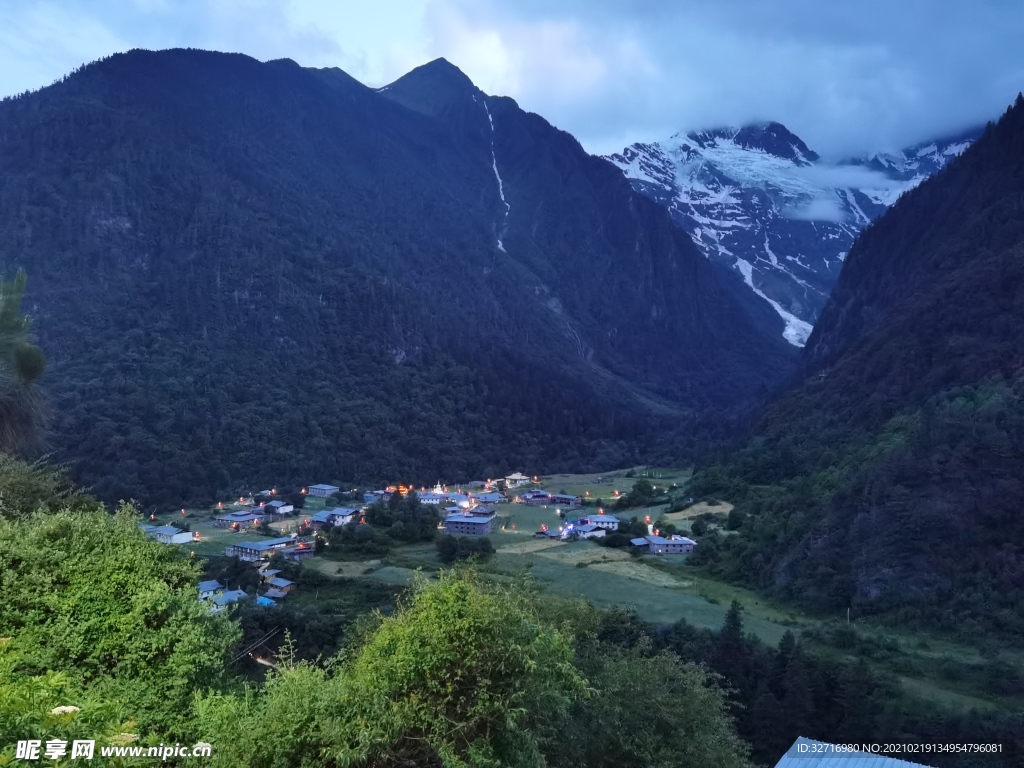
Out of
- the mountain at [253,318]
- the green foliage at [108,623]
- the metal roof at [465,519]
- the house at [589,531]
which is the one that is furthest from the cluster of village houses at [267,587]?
the green foliage at [108,623]

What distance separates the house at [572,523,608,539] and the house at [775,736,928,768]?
4003 cm

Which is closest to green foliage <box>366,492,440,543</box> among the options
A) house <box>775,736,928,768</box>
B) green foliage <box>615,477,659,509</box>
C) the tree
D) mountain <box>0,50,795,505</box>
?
green foliage <box>615,477,659,509</box>

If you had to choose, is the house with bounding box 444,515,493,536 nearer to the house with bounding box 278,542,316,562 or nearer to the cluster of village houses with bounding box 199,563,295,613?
the house with bounding box 278,542,316,562

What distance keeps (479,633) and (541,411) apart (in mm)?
107610

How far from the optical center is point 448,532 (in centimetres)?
5728

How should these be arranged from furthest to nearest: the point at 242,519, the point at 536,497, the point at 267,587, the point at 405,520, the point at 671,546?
1. the point at 536,497
2. the point at 242,519
3. the point at 405,520
4. the point at 671,546
5. the point at 267,587

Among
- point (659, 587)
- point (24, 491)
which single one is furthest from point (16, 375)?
point (659, 587)

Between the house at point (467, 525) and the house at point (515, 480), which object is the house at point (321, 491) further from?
the house at point (515, 480)

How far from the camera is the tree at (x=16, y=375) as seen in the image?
46.5 feet

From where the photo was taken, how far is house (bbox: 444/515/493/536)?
187ft

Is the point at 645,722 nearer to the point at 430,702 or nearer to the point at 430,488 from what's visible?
the point at 430,702

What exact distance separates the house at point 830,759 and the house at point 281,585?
32724 mm

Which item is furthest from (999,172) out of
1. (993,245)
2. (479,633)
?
(479,633)

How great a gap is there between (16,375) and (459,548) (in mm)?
35772
